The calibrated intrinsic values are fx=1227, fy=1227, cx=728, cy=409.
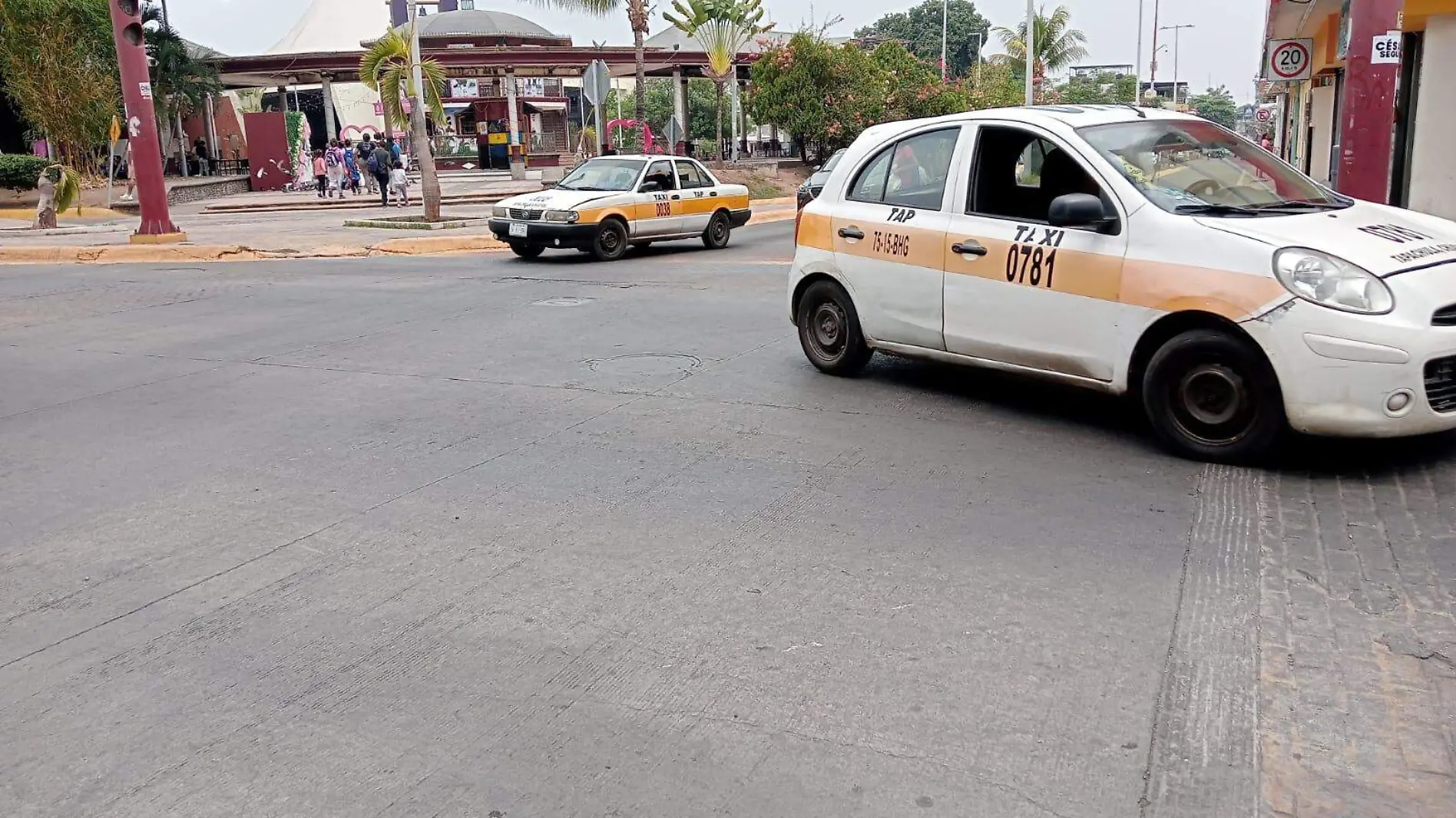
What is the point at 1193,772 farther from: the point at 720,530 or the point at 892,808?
the point at 720,530

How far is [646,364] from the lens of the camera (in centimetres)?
934

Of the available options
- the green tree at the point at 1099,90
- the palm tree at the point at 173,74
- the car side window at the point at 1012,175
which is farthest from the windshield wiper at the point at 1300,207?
the green tree at the point at 1099,90

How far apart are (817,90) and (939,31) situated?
8271cm

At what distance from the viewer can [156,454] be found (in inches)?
276

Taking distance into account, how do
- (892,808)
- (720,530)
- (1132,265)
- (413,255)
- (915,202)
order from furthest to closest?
1. (413,255)
2. (915,202)
3. (1132,265)
4. (720,530)
5. (892,808)

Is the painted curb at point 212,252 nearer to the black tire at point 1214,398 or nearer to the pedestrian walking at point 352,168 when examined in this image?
the black tire at point 1214,398

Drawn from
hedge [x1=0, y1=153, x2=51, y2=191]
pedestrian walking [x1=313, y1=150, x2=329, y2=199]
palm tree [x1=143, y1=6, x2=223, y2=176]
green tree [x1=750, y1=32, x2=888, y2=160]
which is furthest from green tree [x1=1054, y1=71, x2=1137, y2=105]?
hedge [x1=0, y1=153, x2=51, y2=191]

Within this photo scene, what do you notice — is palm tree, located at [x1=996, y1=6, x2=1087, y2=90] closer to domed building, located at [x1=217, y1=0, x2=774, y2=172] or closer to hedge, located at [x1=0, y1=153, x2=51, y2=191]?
domed building, located at [x1=217, y1=0, x2=774, y2=172]

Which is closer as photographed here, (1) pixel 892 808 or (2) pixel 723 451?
(1) pixel 892 808

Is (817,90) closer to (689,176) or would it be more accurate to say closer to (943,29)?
(689,176)

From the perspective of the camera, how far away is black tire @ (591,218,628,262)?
18.1 metres

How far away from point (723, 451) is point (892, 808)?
3656 mm

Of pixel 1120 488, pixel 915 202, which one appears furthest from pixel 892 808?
pixel 915 202

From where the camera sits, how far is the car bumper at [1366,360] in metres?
5.49
